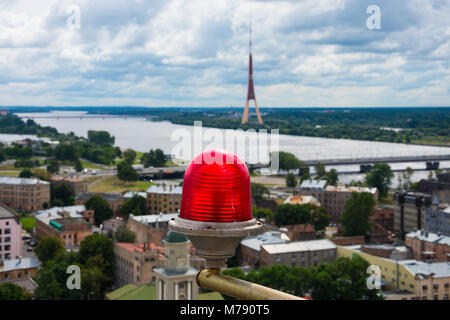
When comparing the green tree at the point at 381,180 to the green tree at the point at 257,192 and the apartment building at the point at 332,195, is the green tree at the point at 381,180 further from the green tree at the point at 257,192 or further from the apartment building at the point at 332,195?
the green tree at the point at 257,192

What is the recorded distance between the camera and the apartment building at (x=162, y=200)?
56.1 feet

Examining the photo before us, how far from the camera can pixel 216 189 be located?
85 cm

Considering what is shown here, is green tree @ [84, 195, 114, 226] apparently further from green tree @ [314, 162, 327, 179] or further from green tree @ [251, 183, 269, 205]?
green tree @ [314, 162, 327, 179]

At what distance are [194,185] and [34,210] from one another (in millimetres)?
19340

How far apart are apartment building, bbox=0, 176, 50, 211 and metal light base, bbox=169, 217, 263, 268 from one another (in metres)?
19.3

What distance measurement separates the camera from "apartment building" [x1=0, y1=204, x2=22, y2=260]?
43.7 ft

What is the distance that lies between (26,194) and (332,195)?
902 centimetres

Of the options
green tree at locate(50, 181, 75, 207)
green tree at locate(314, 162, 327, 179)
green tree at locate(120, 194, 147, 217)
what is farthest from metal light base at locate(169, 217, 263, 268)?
green tree at locate(314, 162, 327, 179)

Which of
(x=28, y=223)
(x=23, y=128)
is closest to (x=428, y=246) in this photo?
(x=28, y=223)

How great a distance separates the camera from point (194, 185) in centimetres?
86
